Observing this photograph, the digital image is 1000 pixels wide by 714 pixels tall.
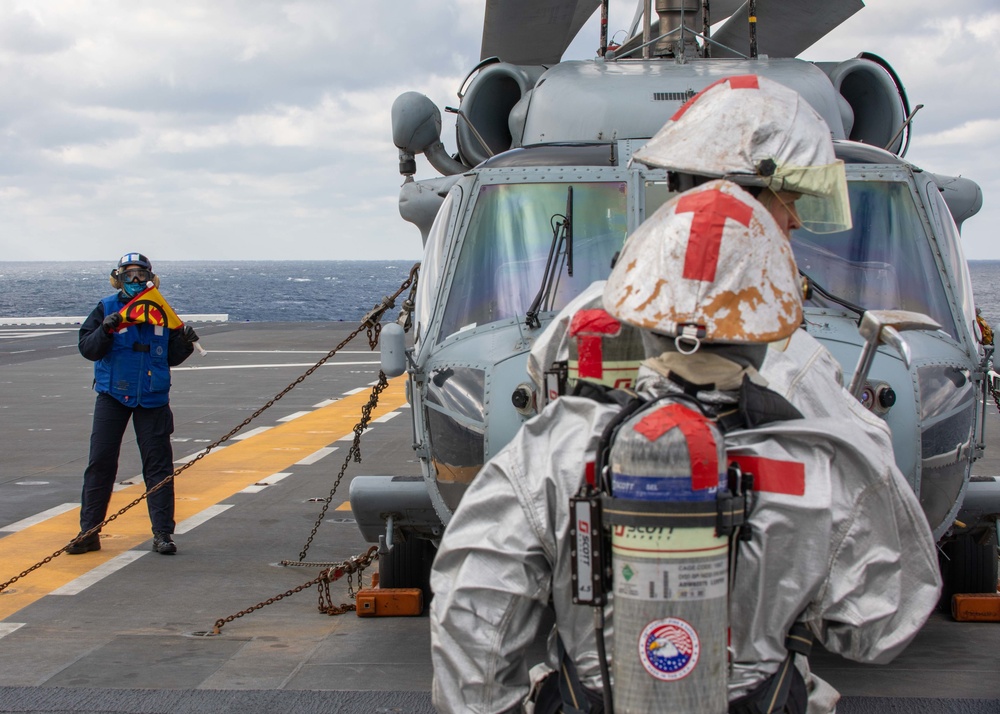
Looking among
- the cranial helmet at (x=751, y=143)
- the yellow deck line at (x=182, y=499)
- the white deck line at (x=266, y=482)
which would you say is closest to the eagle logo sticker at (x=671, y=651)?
the cranial helmet at (x=751, y=143)

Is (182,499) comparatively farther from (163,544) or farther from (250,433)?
(250,433)

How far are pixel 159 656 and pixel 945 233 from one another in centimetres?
416

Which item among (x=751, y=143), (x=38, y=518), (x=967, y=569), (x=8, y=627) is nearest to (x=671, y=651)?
(x=751, y=143)

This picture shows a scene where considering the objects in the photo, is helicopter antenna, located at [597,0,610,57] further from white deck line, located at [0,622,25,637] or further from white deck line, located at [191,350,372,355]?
white deck line, located at [191,350,372,355]

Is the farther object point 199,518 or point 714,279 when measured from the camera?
point 199,518

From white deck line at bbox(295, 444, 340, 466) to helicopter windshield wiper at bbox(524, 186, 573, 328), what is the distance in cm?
672

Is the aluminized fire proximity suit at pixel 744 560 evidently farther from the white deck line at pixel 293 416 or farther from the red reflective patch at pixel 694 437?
the white deck line at pixel 293 416

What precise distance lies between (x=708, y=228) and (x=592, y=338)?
0.74 metres

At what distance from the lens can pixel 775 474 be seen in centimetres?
245

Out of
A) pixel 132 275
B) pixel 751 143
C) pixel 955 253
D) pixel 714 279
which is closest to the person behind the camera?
pixel 714 279

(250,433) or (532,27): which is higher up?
(532,27)

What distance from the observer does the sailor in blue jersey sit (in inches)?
320

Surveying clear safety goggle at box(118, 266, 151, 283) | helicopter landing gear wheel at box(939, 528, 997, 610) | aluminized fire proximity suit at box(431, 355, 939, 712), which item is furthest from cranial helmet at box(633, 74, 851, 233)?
clear safety goggle at box(118, 266, 151, 283)

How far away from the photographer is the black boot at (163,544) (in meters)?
8.12
